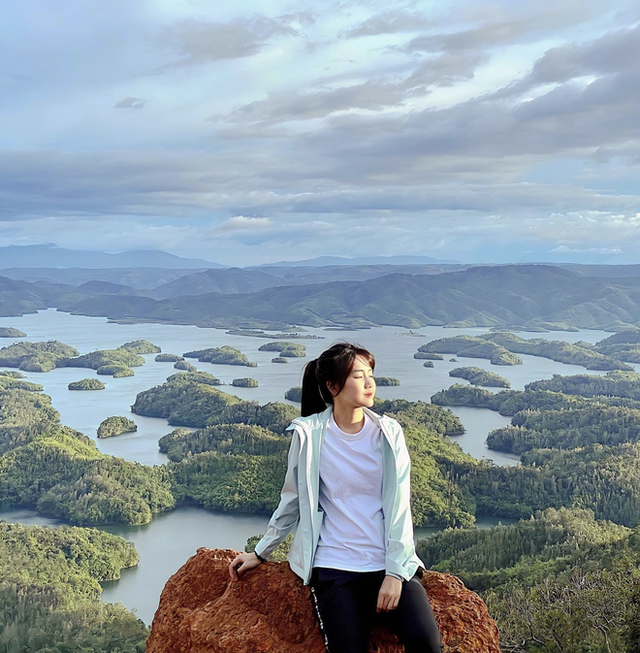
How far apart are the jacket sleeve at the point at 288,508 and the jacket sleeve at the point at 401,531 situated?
1.33 ft

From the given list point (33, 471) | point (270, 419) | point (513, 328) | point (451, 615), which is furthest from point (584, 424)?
point (513, 328)

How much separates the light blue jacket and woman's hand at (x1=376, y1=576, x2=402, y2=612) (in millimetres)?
72

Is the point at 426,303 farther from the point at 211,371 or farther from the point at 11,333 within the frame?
the point at 11,333

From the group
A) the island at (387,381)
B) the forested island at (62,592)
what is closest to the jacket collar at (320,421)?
the forested island at (62,592)

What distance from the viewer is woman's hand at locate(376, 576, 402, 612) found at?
2.84 m

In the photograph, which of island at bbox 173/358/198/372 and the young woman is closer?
the young woman

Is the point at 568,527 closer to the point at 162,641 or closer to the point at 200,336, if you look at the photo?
the point at 162,641

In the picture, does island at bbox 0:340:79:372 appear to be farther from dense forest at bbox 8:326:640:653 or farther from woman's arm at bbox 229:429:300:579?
woman's arm at bbox 229:429:300:579

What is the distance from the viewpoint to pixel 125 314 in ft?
415

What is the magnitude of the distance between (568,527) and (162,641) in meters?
27.6

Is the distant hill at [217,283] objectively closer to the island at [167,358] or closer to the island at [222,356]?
the island at [222,356]

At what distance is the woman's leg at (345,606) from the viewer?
2.85m

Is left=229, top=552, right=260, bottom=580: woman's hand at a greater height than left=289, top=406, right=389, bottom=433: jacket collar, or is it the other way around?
left=289, top=406, right=389, bottom=433: jacket collar

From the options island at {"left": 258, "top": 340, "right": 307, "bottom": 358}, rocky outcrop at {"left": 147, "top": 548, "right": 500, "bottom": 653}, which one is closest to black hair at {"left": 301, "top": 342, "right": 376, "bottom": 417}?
rocky outcrop at {"left": 147, "top": 548, "right": 500, "bottom": 653}
